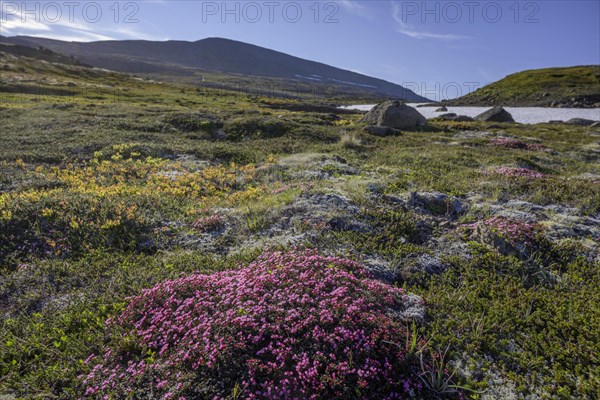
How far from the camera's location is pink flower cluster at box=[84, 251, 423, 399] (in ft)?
15.3

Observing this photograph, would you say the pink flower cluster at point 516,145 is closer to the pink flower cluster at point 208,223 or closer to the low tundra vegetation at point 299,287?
the low tundra vegetation at point 299,287

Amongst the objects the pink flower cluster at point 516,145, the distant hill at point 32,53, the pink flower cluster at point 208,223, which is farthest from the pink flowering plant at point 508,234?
the distant hill at point 32,53

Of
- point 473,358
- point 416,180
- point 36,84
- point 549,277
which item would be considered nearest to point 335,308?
point 473,358

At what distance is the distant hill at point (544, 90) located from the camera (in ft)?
249

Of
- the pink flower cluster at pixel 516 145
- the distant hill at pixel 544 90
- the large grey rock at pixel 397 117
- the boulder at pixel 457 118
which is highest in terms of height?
the distant hill at pixel 544 90

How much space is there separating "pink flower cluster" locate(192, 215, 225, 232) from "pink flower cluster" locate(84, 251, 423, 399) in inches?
144

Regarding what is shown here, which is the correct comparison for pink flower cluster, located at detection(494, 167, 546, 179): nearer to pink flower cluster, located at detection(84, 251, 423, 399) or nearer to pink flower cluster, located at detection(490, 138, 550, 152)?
pink flower cluster, located at detection(84, 251, 423, 399)

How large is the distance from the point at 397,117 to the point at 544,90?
75361 millimetres

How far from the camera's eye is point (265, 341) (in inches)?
206

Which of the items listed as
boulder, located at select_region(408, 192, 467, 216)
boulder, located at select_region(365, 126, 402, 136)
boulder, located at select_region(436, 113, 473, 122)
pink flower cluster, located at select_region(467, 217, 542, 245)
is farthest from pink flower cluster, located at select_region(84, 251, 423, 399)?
boulder, located at select_region(436, 113, 473, 122)

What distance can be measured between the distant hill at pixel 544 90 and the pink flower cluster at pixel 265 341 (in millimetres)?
88861

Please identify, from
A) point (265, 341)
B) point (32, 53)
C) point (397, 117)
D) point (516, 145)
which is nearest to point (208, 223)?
point (265, 341)

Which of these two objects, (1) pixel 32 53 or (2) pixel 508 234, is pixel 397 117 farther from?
(1) pixel 32 53

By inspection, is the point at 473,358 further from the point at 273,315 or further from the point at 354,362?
the point at 273,315
